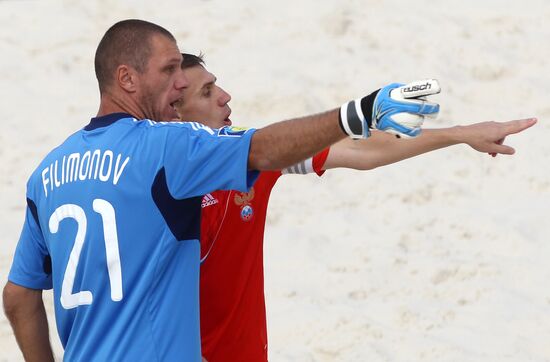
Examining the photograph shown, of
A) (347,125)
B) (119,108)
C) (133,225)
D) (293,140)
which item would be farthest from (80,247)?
(347,125)

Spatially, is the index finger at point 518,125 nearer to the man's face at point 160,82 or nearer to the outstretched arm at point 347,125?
the outstretched arm at point 347,125

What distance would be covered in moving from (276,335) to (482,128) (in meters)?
2.82

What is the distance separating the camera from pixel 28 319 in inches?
147

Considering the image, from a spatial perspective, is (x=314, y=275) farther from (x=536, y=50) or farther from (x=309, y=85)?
(x=536, y=50)

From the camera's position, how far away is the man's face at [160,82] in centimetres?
346

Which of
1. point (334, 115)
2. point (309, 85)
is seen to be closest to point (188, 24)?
point (309, 85)

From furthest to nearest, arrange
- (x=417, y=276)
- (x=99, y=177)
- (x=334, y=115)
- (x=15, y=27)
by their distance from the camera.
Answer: (x=15, y=27) < (x=417, y=276) < (x=99, y=177) < (x=334, y=115)

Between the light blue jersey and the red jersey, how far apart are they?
2.97 ft

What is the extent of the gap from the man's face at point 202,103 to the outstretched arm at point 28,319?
1.21 m

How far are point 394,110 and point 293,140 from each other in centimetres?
31

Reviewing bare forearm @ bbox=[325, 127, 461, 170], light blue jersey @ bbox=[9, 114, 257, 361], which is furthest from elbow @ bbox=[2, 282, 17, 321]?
bare forearm @ bbox=[325, 127, 461, 170]

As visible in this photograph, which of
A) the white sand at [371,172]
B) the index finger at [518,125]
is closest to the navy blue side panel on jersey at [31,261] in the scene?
the index finger at [518,125]

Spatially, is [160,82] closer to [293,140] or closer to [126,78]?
[126,78]

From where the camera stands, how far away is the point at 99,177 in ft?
10.7
